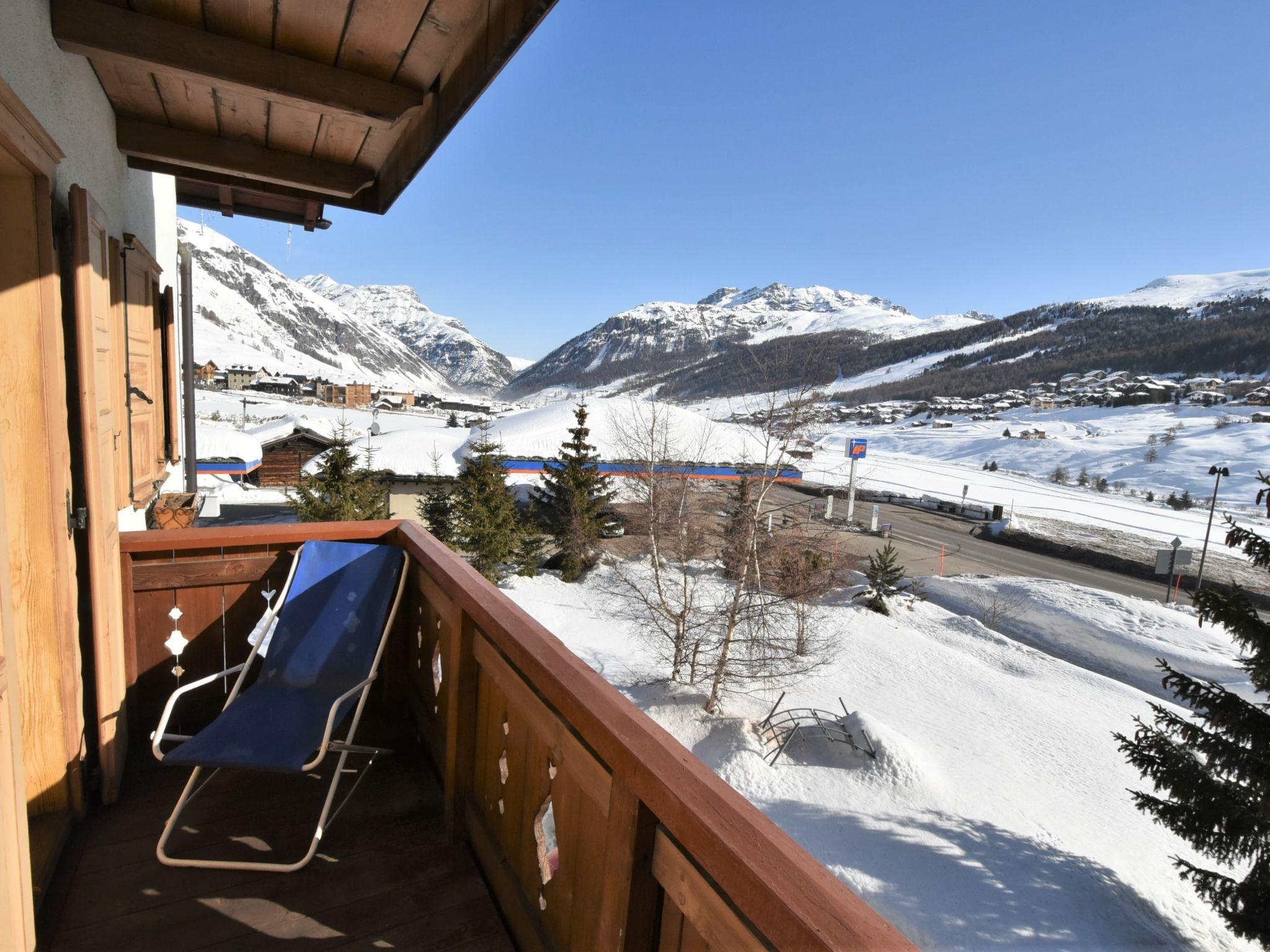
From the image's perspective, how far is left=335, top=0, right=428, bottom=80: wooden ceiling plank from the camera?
1.53 meters

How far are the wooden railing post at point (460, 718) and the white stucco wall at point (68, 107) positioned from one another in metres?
1.55

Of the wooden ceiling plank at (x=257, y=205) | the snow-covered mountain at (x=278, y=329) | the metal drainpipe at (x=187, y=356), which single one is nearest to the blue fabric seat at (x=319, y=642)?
the wooden ceiling plank at (x=257, y=205)

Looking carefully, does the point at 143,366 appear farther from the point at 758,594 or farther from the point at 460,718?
the point at 758,594

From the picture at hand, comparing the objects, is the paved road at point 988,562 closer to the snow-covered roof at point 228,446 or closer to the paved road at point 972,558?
the paved road at point 972,558

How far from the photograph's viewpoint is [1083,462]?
45.5 metres

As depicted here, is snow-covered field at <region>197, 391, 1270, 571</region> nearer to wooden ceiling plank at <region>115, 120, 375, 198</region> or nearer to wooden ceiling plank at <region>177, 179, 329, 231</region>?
wooden ceiling plank at <region>177, 179, 329, 231</region>

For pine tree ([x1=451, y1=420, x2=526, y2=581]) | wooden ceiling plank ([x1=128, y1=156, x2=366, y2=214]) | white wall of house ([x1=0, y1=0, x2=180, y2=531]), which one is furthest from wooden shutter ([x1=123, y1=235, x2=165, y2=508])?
pine tree ([x1=451, y1=420, x2=526, y2=581])

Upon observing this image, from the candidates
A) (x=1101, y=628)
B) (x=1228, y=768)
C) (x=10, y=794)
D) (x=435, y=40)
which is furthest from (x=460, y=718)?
(x=1101, y=628)

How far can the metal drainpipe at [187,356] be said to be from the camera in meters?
4.89

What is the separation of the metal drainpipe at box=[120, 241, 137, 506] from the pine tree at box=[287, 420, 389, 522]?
952 cm

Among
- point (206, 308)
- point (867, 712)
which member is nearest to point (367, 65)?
point (867, 712)

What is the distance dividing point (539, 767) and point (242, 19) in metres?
2.03

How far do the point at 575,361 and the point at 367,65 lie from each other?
159 meters

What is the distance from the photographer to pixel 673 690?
12.1 m
